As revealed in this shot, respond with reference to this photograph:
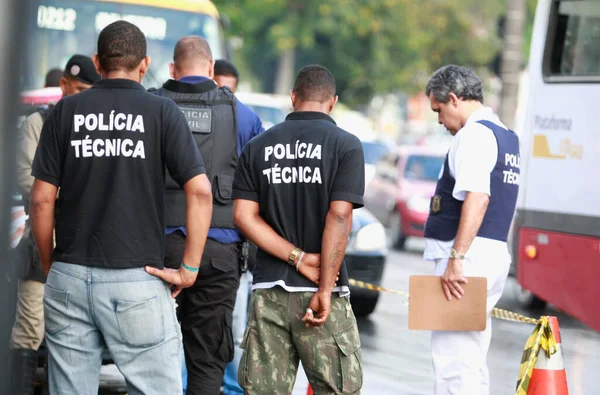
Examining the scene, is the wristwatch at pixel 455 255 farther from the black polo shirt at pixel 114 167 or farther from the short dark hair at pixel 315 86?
the black polo shirt at pixel 114 167

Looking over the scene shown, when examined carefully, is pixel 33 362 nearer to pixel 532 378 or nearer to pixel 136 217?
pixel 136 217

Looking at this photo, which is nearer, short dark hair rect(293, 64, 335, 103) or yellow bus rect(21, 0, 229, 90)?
short dark hair rect(293, 64, 335, 103)

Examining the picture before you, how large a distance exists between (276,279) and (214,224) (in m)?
0.90

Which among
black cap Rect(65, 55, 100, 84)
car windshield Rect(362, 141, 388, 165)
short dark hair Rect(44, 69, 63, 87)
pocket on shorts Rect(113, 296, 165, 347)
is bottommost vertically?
car windshield Rect(362, 141, 388, 165)

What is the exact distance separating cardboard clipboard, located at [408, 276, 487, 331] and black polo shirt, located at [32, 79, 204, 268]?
1.64 meters

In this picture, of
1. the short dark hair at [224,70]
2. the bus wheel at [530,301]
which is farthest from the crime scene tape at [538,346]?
the bus wheel at [530,301]

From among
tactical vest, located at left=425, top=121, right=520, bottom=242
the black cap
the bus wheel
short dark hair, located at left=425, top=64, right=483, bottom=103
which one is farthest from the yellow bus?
tactical vest, located at left=425, top=121, right=520, bottom=242

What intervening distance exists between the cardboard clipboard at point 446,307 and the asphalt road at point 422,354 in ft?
6.94

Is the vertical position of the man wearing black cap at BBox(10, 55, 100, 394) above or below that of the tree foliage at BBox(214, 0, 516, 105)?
below

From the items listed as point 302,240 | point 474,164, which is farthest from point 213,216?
point 474,164

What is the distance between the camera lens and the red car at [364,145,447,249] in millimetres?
18859

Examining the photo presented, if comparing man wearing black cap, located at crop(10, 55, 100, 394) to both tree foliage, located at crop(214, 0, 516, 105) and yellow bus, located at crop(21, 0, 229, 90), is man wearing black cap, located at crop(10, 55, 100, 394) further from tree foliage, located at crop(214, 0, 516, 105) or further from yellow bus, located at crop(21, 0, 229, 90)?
tree foliage, located at crop(214, 0, 516, 105)

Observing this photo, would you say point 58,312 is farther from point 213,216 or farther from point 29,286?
point 29,286

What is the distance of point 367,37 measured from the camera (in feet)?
120
